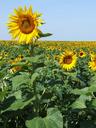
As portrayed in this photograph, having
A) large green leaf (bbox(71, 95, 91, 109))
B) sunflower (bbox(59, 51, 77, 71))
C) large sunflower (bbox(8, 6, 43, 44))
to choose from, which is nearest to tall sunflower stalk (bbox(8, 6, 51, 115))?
large sunflower (bbox(8, 6, 43, 44))

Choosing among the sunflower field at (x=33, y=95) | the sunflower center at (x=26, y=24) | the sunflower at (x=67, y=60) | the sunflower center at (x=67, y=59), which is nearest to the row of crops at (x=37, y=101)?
the sunflower field at (x=33, y=95)

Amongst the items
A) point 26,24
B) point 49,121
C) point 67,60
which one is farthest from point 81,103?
point 67,60

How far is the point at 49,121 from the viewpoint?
13.7 ft

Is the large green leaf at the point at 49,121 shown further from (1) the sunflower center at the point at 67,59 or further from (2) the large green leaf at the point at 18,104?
(1) the sunflower center at the point at 67,59

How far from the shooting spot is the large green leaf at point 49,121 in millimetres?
4094

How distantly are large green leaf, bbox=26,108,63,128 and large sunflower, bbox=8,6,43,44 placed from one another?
0.70 m

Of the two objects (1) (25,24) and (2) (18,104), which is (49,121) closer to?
(2) (18,104)

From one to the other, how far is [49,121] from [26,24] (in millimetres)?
894

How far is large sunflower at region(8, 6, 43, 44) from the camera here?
13.4 ft

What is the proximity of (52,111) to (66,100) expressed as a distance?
2.42 feet

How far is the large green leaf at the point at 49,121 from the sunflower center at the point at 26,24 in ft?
2.54

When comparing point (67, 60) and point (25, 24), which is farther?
point (67, 60)

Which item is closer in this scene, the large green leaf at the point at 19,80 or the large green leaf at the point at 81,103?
the large green leaf at the point at 19,80

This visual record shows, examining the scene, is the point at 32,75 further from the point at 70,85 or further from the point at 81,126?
the point at 70,85
